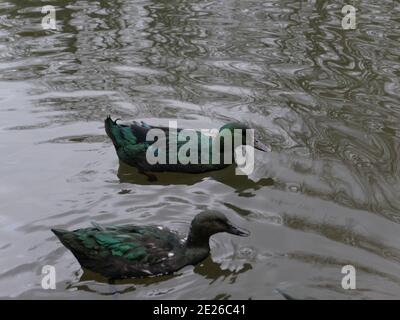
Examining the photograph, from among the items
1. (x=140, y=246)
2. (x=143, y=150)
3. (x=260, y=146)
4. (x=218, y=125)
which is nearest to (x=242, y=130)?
(x=260, y=146)

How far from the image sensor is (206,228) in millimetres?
7039

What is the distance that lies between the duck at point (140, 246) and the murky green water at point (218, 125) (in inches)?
5.6

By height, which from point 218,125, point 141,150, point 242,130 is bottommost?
point 218,125

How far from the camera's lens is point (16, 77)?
1223 centimetres

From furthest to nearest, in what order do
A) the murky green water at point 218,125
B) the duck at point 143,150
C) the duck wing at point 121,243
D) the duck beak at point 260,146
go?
the duck beak at point 260,146, the duck at point 143,150, the murky green water at point 218,125, the duck wing at point 121,243

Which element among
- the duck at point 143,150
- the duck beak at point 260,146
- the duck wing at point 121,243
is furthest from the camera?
the duck beak at point 260,146

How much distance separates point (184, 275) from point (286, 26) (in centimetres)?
857

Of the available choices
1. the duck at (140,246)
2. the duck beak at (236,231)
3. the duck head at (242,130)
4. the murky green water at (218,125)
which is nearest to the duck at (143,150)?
the duck head at (242,130)

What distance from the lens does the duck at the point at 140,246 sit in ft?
22.2

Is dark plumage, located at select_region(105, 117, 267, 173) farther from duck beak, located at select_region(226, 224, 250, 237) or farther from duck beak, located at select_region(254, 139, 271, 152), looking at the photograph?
duck beak, located at select_region(226, 224, 250, 237)

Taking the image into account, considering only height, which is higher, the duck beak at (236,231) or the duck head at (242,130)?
the duck head at (242,130)

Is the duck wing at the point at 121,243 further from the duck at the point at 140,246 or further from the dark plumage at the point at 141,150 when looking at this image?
the dark plumage at the point at 141,150

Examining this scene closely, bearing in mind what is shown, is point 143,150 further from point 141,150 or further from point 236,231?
point 236,231

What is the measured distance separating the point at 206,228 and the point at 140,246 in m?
0.67
